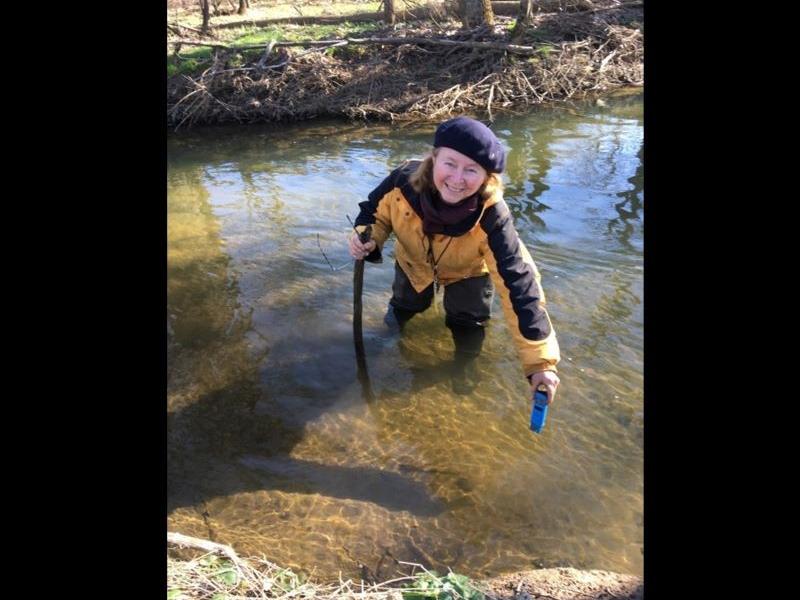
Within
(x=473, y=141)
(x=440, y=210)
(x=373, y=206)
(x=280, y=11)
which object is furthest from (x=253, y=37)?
(x=473, y=141)

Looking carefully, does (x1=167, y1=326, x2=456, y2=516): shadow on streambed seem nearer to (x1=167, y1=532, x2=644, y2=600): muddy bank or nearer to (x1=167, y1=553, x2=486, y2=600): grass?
(x1=167, y1=532, x2=644, y2=600): muddy bank

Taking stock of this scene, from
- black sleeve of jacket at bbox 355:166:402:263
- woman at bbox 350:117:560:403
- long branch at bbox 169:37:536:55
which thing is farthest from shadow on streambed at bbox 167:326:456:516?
long branch at bbox 169:37:536:55

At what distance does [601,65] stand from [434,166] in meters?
11.1

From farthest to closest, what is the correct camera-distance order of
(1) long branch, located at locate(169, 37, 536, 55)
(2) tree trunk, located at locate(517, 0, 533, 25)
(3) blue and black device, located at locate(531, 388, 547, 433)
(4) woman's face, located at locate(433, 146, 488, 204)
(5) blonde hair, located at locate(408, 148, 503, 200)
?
(1) long branch, located at locate(169, 37, 536, 55), (2) tree trunk, located at locate(517, 0, 533, 25), (5) blonde hair, located at locate(408, 148, 503, 200), (4) woman's face, located at locate(433, 146, 488, 204), (3) blue and black device, located at locate(531, 388, 547, 433)

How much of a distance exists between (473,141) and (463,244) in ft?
2.87

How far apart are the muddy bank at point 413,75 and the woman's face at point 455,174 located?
863 centimetres

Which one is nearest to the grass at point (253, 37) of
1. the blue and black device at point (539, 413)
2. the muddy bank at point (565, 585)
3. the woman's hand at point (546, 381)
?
the woman's hand at point (546, 381)

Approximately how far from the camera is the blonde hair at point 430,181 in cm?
Answer: 376

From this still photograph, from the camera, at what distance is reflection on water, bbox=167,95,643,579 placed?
3352 mm

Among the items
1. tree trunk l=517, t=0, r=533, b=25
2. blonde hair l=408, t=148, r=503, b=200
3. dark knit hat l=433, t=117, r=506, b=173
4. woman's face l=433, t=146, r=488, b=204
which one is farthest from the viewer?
tree trunk l=517, t=0, r=533, b=25

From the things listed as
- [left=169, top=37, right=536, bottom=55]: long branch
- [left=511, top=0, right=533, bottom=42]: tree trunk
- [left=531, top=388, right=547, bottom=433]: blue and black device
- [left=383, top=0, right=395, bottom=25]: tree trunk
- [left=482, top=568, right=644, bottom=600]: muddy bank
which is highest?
[left=383, top=0, right=395, bottom=25]: tree trunk

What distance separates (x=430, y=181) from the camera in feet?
13.0
